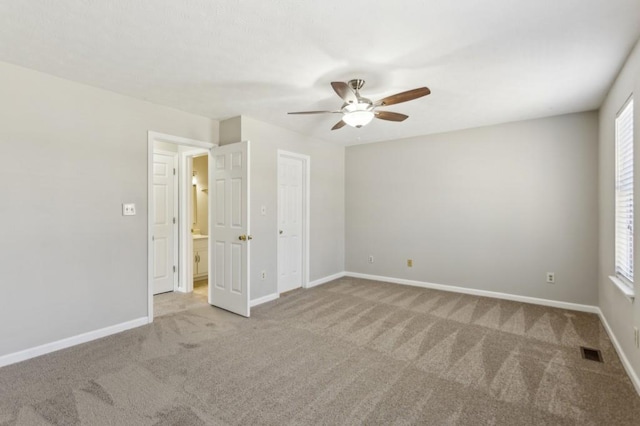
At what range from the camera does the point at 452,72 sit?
272 centimetres

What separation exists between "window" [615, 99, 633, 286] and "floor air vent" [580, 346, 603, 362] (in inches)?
26.4

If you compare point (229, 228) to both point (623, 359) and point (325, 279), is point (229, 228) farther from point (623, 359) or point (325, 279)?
point (623, 359)

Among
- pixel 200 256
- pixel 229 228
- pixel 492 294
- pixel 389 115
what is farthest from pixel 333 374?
pixel 200 256

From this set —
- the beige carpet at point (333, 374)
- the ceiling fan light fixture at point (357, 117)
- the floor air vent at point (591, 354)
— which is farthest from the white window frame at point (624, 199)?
the ceiling fan light fixture at point (357, 117)

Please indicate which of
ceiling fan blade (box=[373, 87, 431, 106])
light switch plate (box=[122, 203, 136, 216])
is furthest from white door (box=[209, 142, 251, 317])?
ceiling fan blade (box=[373, 87, 431, 106])

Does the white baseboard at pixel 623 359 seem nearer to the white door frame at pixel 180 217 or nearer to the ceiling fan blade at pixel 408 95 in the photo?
the ceiling fan blade at pixel 408 95

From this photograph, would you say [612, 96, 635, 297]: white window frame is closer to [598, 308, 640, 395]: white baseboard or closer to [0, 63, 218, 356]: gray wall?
[598, 308, 640, 395]: white baseboard

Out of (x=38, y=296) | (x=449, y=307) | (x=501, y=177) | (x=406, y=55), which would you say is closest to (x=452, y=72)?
(x=406, y=55)

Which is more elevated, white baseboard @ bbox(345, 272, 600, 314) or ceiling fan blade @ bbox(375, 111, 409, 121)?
ceiling fan blade @ bbox(375, 111, 409, 121)

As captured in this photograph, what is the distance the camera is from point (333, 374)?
2463 millimetres

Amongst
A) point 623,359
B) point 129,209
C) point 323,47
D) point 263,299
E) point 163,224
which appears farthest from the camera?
point 163,224

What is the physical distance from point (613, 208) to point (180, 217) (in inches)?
210

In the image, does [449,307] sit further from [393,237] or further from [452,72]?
[452,72]

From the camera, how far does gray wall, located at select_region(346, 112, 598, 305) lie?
3920 millimetres
